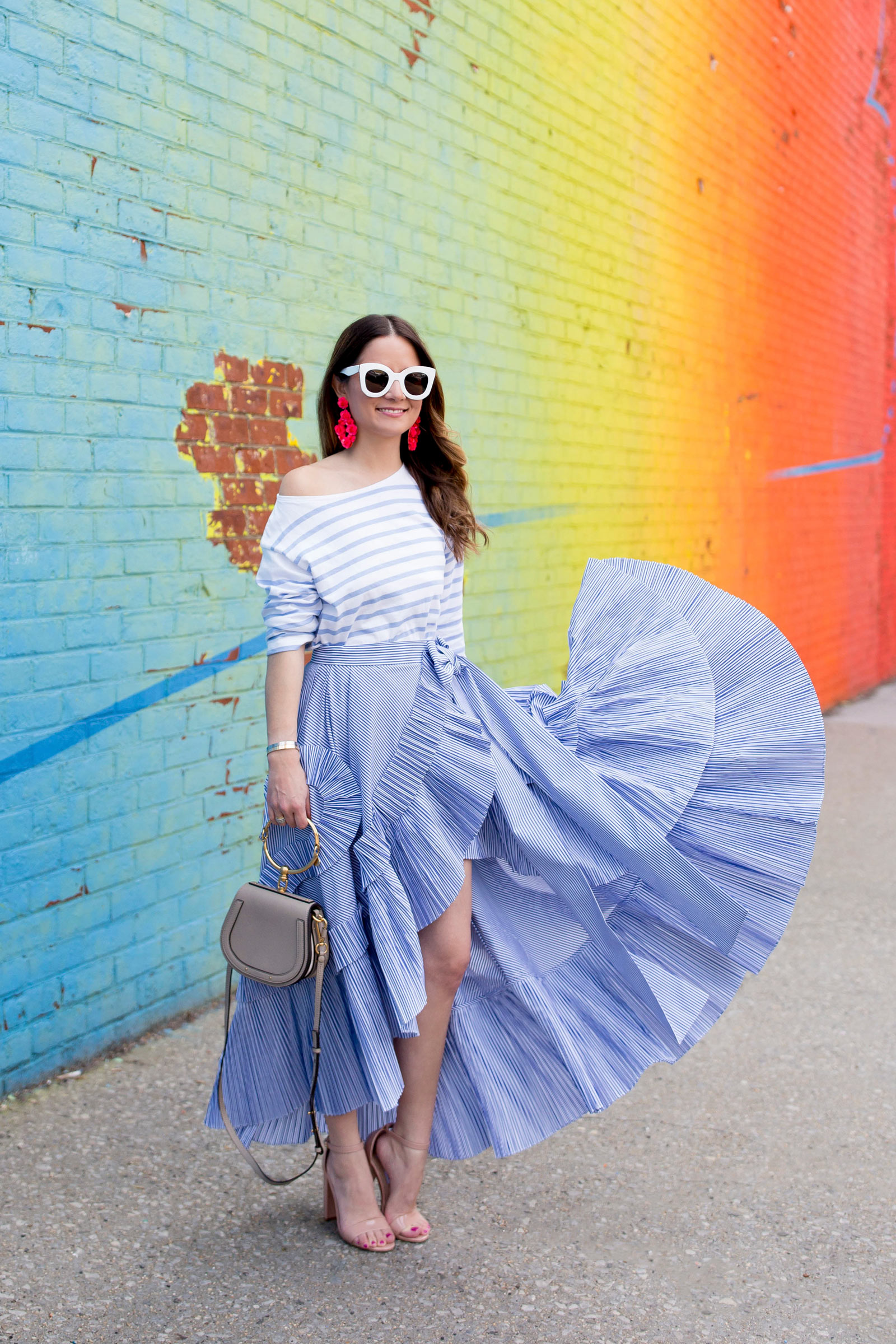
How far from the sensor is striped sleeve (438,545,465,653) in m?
2.83

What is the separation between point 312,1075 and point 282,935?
375 millimetres

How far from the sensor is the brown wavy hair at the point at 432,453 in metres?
2.75

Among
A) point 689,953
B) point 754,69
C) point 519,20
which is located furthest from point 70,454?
point 754,69

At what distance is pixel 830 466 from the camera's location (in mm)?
11266

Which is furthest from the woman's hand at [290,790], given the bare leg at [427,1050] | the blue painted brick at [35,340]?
the blue painted brick at [35,340]

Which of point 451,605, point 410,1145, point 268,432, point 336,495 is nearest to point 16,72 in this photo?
point 268,432

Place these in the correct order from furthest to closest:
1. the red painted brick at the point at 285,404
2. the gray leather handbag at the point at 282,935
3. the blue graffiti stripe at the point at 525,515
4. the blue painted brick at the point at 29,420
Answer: the blue graffiti stripe at the point at 525,515 → the red painted brick at the point at 285,404 → the blue painted brick at the point at 29,420 → the gray leather handbag at the point at 282,935

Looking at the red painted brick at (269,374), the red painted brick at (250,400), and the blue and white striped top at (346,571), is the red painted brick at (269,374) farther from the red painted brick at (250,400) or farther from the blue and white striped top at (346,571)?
the blue and white striped top at (346,571)

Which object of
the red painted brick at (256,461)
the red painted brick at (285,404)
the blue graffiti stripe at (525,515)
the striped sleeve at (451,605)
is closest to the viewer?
the striped sleeve at (451,605)

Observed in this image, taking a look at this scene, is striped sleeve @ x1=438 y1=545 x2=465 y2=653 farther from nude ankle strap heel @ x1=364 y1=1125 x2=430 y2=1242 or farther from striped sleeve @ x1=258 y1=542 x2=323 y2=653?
nude ankle strap heel @ x1=364 y1=1125 x2=430 y2=1242

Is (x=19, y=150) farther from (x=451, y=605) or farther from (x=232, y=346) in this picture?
(x=451, y=605)

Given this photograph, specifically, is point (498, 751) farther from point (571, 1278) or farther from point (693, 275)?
point (693, 275)

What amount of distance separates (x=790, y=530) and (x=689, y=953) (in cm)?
778

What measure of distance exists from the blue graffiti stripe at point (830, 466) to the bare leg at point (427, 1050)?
756 cm
